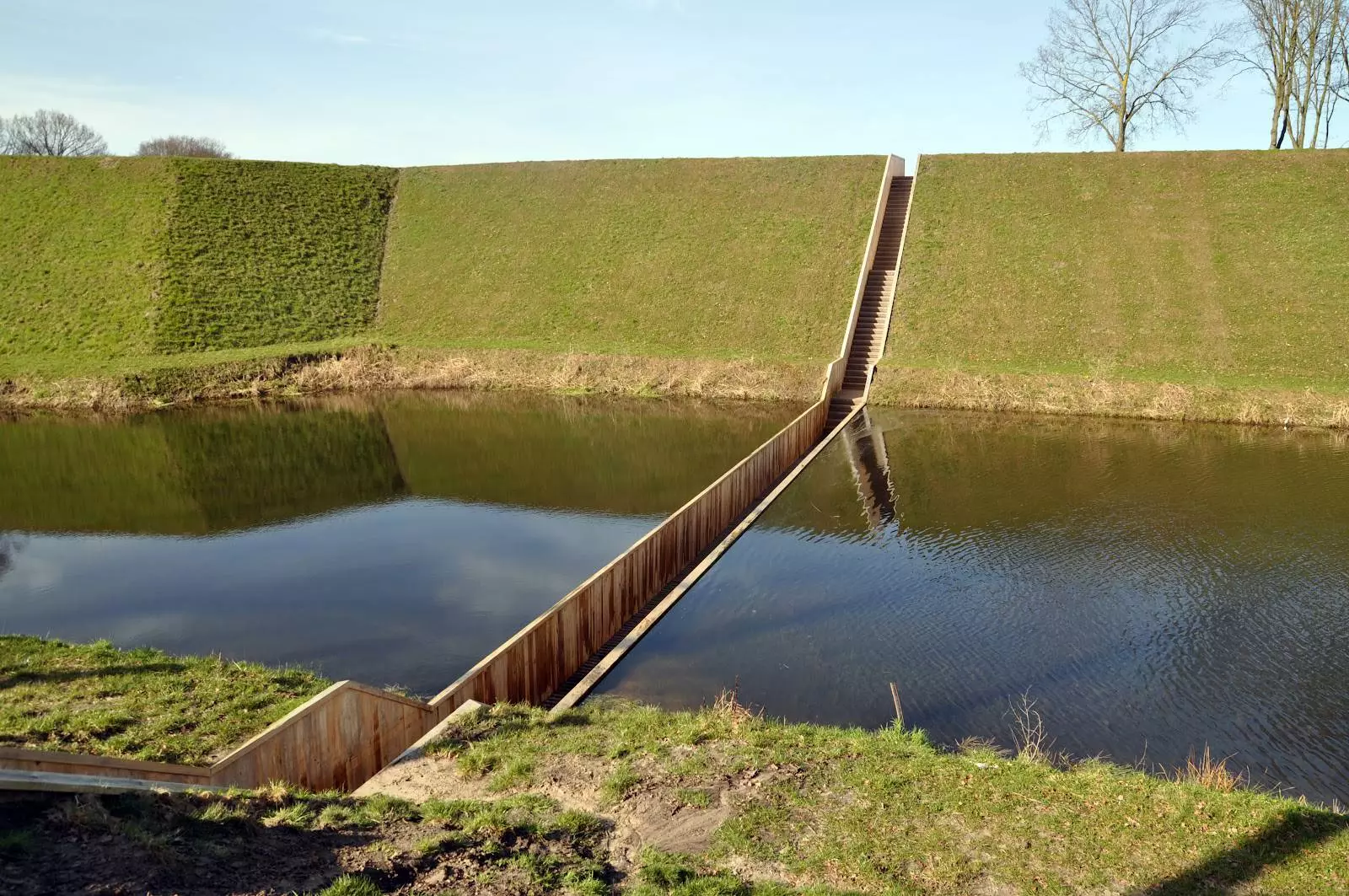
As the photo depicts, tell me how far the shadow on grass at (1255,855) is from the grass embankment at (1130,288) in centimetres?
2407

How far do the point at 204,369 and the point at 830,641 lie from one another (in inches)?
1183

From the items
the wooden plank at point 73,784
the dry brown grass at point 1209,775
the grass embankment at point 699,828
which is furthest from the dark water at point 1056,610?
the wooden plank at point 73,784

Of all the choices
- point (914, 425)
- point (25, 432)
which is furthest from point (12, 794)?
point (25, 432)

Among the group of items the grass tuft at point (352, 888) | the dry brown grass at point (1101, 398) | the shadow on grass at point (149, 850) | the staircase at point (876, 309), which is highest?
the staircase at point (876, 309)

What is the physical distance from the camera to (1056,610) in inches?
569

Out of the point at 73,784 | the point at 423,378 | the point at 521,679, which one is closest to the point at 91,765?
the point at 73,784

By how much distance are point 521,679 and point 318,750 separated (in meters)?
3.07

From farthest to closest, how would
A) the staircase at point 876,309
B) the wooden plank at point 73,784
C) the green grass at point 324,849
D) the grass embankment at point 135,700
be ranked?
the staircase at point 876,309 < the grass embankment at point 135,700 < the wooden plank at point 73,784 < the green grass at point 324,849

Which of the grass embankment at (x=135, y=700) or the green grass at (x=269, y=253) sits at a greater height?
the green grass at (x=269, y=253)

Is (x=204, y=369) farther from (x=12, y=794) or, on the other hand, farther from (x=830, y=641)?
(x=12, y=794)

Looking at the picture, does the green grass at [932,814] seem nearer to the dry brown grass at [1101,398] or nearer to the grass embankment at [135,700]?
the grass embankment at [135,700]

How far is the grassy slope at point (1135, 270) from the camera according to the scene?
31.7m

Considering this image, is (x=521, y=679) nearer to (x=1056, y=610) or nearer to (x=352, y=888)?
(x=352, y=888)

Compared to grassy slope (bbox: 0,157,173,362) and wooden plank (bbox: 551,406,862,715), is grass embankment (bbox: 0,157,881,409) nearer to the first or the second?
grassy slope (bbox: 0,157,173,362)
